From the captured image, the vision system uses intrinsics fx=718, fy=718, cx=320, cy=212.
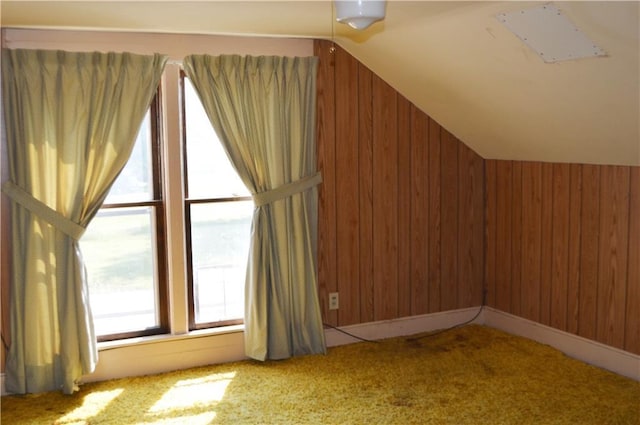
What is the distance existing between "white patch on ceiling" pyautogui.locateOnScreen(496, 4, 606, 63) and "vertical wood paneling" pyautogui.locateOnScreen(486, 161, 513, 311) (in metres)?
1.58

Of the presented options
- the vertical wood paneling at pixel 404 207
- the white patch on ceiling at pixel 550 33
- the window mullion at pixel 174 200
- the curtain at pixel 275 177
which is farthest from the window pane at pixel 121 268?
the white patch on ceiling at pixel 550 33

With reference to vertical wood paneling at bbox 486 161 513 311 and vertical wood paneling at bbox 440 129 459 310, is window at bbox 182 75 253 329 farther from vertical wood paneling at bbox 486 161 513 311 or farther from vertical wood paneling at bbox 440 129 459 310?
vertical wood paneling at bbox 486 161 513 311

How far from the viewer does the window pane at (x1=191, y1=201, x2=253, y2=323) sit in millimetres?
4312

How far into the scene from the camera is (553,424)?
3.43 metres

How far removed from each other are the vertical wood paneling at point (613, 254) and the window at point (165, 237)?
2091 millimetres

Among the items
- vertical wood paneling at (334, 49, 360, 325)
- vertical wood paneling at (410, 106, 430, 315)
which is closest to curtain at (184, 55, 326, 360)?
vertical wood paneling at (334, 49, 360, 325)

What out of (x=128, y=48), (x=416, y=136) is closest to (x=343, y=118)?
(x=416, y=136)

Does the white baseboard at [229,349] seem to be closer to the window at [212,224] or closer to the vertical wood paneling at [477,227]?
the window at [212,224]

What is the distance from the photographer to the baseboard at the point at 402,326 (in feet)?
15.2

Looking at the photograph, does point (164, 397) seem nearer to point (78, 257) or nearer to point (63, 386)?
point (63, 386)

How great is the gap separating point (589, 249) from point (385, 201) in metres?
1.28

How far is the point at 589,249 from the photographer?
4230mm

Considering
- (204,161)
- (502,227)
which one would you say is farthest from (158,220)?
(502,227)

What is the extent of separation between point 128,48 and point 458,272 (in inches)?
104
